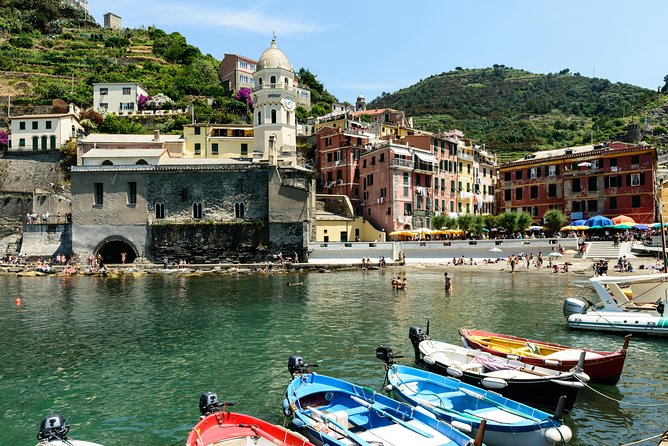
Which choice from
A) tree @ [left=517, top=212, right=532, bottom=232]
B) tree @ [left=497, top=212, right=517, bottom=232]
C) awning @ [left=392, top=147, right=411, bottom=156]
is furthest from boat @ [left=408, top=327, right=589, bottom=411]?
awning @ [left=392, top=147, right=411, bottom=156]

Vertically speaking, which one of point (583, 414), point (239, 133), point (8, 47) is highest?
point (8, 47)

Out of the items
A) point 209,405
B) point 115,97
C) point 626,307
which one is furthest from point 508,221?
point 115,97

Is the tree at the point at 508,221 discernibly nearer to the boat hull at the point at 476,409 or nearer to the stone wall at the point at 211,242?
the stone wall at the point at 211,242

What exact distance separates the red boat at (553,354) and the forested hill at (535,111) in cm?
9768

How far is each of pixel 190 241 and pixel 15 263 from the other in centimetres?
1938

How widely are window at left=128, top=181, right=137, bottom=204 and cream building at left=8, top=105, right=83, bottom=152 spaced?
2100cm

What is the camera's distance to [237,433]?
10.6m

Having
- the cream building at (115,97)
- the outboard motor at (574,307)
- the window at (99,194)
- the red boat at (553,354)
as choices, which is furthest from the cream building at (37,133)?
the red boat at (553,354)

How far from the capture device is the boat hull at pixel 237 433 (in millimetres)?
10023

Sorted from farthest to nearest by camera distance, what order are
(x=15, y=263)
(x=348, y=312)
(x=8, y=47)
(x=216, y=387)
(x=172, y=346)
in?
1. (x=8, y=47)
2. (x=15, y=263)
3. (x=348, y=312)
4. (x=172, y=346)
5. (x=216, y=387)

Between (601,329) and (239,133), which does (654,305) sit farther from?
(239,133)

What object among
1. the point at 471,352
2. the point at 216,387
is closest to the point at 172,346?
the point at 216,387

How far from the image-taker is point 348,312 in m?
Result: 28.6

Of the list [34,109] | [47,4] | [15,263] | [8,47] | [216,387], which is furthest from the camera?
[47,4]
